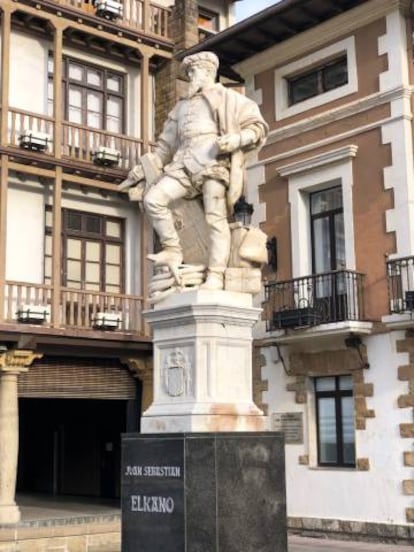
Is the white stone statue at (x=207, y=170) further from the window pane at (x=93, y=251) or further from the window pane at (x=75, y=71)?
the window pane at (x=75, y=71)

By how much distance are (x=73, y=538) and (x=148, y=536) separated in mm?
10125

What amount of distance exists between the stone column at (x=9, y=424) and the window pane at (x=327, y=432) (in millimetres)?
5545

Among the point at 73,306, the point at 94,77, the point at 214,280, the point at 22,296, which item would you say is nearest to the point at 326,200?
the point at 73,306

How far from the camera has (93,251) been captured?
20562 millimetres

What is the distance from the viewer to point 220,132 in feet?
26.3

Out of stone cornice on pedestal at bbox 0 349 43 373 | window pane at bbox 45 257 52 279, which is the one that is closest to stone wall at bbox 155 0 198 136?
window pane at bbox 45 257 52 279

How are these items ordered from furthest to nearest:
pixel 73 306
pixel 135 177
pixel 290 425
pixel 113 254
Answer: pixel 113 254 → pixel 73 306 → pixel 290 425 → pixel 135 177

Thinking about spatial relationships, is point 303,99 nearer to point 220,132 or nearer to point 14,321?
point 14,321

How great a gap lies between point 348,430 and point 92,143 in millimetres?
8060

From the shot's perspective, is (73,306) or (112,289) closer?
(73,306)

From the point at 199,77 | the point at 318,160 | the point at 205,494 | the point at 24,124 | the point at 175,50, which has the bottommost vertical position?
the point at 205,494

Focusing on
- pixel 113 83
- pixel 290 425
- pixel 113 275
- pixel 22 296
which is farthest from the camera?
pixel 113 83

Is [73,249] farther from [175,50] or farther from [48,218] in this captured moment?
[175,50]

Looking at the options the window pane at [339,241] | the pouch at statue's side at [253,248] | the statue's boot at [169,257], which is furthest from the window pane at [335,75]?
the statue's boot at [169,257]
